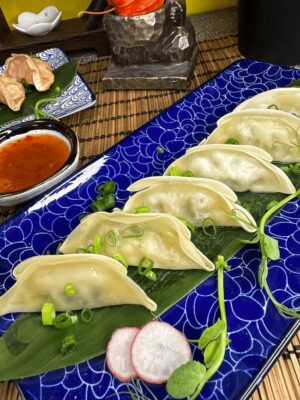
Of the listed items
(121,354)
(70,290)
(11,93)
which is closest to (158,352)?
(121,354)

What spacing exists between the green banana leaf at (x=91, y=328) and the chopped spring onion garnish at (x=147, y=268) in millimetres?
20

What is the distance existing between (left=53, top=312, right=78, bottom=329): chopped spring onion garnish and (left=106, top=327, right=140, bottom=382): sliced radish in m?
0.18

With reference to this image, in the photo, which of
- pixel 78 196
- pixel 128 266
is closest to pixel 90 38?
pixel 78 196

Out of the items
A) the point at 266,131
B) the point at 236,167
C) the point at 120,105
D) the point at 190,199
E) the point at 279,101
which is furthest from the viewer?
the point at 120,105

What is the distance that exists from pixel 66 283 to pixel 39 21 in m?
2.94

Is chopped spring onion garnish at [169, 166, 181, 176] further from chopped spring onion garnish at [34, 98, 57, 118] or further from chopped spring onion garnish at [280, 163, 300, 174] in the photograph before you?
chopped spring onion garnish at [34, 98, 57, 118]

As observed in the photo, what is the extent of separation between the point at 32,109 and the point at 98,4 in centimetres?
127

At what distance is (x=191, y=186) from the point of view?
186 cm

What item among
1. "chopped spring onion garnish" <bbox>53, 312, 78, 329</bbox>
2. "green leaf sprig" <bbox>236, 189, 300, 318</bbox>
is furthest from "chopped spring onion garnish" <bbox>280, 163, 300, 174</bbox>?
"chopped spring onion garnish" <bbox>53, 312, 78, 329</bbox>

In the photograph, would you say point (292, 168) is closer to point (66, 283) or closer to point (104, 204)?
point (104, 204)

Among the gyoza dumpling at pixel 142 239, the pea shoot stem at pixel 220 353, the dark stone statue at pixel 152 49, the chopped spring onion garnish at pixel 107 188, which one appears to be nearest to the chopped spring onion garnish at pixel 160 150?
the chopped spring onion garnish at pixel 107 188

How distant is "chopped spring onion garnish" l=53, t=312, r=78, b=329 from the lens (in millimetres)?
1523

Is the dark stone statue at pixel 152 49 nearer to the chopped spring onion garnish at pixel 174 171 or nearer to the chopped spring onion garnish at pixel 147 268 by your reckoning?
the chopped spring onion garnish at pixel 174 171

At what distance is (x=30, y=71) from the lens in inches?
116
